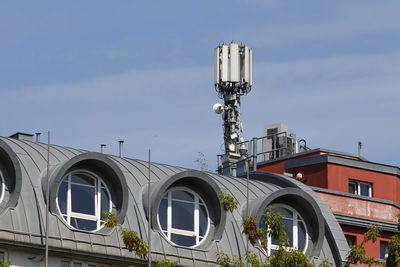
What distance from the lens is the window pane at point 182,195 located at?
49781mm

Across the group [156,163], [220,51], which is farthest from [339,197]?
[220,51]

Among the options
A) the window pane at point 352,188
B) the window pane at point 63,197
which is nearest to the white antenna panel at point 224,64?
the window pane at point 352,188

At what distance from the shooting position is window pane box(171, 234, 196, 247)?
48.9m

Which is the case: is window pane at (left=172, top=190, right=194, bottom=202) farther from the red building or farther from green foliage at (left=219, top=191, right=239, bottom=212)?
the red building

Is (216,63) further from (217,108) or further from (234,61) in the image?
(217,108)

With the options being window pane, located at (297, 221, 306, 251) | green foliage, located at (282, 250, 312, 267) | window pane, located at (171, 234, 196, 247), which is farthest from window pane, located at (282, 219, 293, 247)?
green foliage, located at (282, 250, 312, 267)

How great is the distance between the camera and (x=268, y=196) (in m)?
51.5

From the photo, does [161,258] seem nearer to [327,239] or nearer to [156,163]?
[156,163]

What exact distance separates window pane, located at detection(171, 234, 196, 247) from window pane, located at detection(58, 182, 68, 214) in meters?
4.95

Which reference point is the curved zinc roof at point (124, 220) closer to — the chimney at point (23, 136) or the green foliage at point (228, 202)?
the green foliage at point (228, 202)

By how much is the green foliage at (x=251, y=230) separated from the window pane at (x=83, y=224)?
19.3 ft

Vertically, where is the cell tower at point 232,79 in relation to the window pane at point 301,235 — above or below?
above

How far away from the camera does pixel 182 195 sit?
5006 centimetres

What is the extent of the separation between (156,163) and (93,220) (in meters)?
5.66
